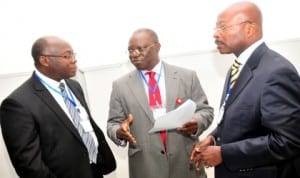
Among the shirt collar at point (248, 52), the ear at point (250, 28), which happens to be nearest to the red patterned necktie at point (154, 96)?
the shirt collar at point (248, 52)

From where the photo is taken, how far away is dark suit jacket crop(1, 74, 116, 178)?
1.87m

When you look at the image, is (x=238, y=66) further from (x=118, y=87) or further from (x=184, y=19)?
(x=184, y=19)

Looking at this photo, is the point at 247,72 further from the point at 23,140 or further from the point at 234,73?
the point at 23,140

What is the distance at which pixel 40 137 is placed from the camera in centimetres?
195

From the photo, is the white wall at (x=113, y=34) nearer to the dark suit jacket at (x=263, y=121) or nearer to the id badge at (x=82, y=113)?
the id badge at (x=82, y=113)

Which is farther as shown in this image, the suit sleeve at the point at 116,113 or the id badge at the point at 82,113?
the suit sleeve at the point at 116,113

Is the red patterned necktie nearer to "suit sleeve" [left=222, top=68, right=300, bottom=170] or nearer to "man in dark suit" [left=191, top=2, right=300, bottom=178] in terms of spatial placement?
"man in dark suit" [left=191, top=2, right=300, bottom=178]

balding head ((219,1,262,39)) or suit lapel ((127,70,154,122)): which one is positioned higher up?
balding head ((219,1,262,39))

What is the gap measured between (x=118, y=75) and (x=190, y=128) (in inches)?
46.8

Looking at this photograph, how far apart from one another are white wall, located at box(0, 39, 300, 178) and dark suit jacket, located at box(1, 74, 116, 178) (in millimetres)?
1077

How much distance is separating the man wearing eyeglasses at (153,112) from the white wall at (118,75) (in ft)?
2.52

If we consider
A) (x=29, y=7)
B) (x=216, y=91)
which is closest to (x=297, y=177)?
(x=216, y=91)

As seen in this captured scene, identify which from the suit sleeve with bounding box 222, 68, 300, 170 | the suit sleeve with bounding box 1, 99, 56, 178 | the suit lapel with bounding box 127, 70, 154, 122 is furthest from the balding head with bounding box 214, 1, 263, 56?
the suit sleeve with bounding box 1, 99, 56, 178

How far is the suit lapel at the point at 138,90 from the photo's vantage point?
7.61ft
